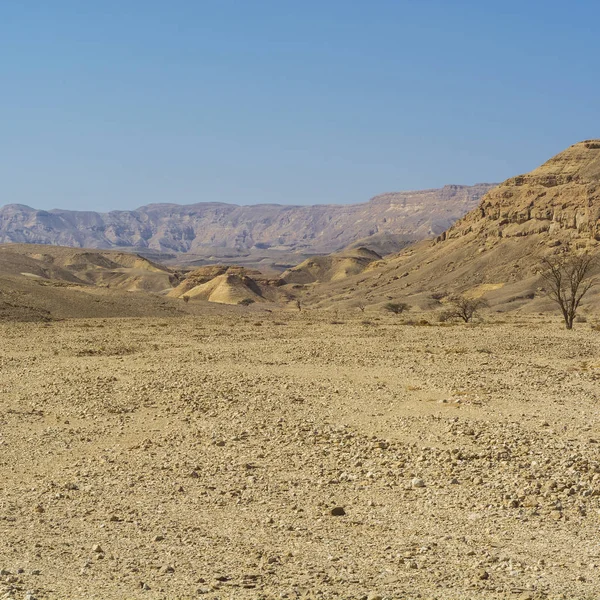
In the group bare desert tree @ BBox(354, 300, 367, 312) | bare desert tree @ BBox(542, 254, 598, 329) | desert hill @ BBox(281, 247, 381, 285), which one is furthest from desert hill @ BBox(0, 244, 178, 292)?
bare desert tree @ BBox(542, 254, 598, 329)

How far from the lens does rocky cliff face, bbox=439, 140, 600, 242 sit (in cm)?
9338

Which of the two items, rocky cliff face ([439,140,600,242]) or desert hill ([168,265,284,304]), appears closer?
rocky cliff face ([439,140,600,242])

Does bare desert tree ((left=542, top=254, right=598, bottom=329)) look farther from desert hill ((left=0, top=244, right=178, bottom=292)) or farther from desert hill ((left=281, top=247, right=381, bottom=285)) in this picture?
desert hill ((left=281, top=247, right=381, bottom=285))

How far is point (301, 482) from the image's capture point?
11914 millimetres

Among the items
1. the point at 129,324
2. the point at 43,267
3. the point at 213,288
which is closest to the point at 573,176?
the point at 213,288

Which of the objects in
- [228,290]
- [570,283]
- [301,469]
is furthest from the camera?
[228,290]

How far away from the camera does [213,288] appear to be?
4040 inches

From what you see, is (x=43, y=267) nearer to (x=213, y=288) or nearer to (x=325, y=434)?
(x=213, y=288)

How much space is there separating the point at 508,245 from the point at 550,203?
8.25 meters

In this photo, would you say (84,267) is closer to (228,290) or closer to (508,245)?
(228,290)

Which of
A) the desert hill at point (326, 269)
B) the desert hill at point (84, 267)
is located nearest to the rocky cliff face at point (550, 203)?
the desert hill at point (326, 269)

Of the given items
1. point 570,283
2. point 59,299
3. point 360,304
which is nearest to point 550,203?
point 360,304

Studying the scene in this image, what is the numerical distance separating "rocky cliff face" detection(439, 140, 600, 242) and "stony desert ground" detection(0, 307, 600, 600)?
73850 millimetres

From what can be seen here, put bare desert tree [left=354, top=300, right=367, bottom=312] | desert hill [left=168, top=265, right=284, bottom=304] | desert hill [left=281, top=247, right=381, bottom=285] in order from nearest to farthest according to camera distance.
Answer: bare desert tree [left=354, top=300, right=367, bottom=312] → desert hill [left=168, top=265, right=284, bottom=304] → desert hill [left=281, top=247, right=381, bottom=285]
